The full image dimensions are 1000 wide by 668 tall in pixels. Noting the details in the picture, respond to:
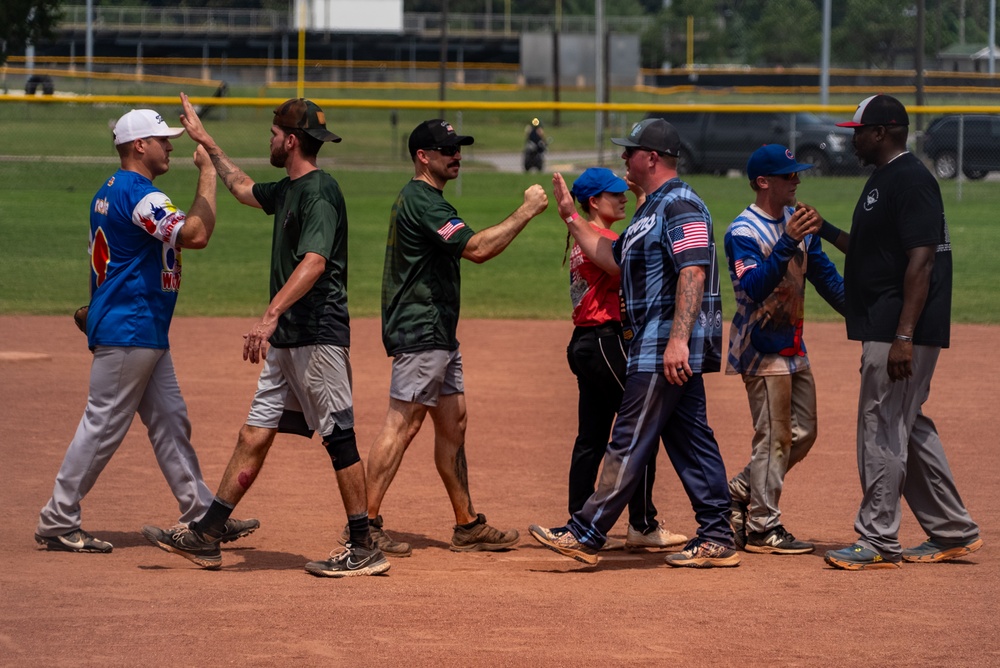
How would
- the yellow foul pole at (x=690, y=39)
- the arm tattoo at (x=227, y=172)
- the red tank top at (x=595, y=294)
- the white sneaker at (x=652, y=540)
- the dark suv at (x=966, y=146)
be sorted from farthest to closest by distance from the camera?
1. the yellow foul pole at (x=690, y=39)
2. the dark suv at (x=966, y=146)
3. the white sneaker at (x=652, y=540)
4. the arm tattoo at (x=227, y=172)
5. the red tank top at (x=595, y=294)

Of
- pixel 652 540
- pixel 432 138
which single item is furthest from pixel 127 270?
pixel 652 540

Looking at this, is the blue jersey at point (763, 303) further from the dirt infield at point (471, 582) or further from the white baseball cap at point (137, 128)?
the white baseball cap at point (137, 128)

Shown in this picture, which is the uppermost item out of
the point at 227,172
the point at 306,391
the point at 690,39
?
the point at 690,39

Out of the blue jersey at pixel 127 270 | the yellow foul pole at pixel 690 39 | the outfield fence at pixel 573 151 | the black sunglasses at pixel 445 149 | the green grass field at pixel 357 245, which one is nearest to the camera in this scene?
the blue jersey at pixel 127 270

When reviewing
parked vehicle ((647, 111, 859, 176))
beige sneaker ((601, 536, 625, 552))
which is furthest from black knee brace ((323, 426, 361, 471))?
parked vehicle ((647, 111, 859, 176))

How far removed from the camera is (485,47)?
6900cm

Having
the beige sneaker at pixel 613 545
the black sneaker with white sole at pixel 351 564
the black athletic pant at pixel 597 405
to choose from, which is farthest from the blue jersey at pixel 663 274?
the black sneaker with white sole at pixel 351 564

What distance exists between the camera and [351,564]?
18.8 feet

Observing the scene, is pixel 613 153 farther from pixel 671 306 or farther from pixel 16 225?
pixel 671 306

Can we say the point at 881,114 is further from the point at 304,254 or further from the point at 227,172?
the point at 227,172

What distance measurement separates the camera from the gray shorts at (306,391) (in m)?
5.74

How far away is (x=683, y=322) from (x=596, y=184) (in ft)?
3.35

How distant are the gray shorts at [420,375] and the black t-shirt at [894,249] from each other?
196 centimetres

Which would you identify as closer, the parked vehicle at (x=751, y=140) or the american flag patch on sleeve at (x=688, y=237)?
the american flag patch on sleeve at (x=688, y=237)
